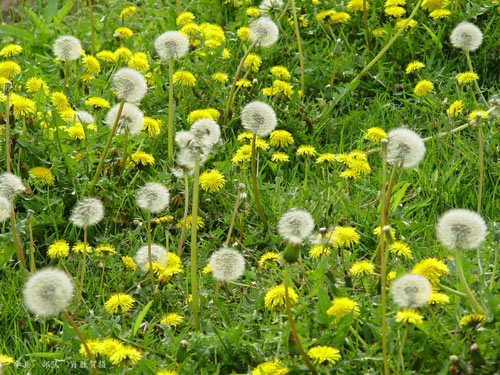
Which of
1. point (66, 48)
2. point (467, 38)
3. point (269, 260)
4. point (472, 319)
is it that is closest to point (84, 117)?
point (66, 48)

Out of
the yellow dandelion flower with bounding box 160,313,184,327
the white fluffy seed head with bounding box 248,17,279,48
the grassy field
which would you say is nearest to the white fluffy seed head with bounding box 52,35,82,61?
the grassy field

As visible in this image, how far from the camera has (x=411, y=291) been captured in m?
1.83

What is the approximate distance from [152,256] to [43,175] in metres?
0.69

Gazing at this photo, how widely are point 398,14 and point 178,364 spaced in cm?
258

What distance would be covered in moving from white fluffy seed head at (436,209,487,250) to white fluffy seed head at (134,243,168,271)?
1074mm

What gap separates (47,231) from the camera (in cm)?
288

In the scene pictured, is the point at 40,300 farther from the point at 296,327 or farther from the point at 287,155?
the point at 287,155

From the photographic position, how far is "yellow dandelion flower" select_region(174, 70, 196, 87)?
352 centimetres

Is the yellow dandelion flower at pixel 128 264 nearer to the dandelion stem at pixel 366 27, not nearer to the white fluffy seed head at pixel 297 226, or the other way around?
the white fluffy seed head at pixel 297 226

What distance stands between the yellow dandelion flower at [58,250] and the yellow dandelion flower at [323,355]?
1.14m

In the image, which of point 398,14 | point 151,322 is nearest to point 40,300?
point 151,322

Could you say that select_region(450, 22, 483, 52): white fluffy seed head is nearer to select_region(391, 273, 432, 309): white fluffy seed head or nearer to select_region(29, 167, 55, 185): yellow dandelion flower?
select_region(391, 273, 432, 309): white fluffy seed head

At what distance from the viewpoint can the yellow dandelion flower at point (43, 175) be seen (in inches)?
115

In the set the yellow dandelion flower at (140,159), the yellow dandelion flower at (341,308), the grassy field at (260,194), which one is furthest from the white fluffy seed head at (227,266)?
the yellow dandelion flower at (140,159)
